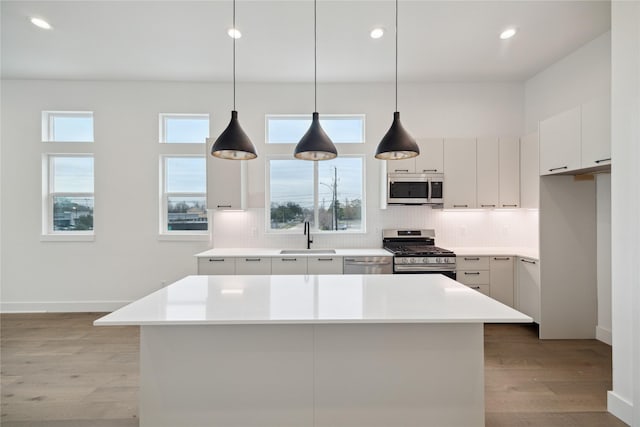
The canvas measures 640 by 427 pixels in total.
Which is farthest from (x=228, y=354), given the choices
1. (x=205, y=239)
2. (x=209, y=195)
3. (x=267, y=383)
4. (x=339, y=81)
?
(x=339, y=81)

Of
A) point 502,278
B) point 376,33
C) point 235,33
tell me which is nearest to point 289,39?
point 235,33

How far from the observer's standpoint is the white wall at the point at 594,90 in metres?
3.17

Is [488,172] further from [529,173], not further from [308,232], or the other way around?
[308,232]

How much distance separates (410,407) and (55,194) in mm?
5365

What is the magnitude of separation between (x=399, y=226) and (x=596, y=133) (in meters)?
2.33

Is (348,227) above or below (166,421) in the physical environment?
above

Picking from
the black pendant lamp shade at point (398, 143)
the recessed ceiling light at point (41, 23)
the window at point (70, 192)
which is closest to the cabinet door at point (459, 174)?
the black pendant lamp shade at point (398, 143)

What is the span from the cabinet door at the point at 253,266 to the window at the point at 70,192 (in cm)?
252

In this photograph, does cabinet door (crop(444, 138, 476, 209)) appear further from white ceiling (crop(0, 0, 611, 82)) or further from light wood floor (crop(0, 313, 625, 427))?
light wood floor (crop(0, 313, 625, 427))

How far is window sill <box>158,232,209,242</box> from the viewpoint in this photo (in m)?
4.28

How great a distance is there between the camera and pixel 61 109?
4.24 metres

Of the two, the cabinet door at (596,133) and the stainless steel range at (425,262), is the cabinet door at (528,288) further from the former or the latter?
the cabinet door at (596,133)

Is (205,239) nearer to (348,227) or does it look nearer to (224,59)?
(348,227)

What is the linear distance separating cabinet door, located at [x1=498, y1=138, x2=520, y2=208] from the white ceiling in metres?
1.04
